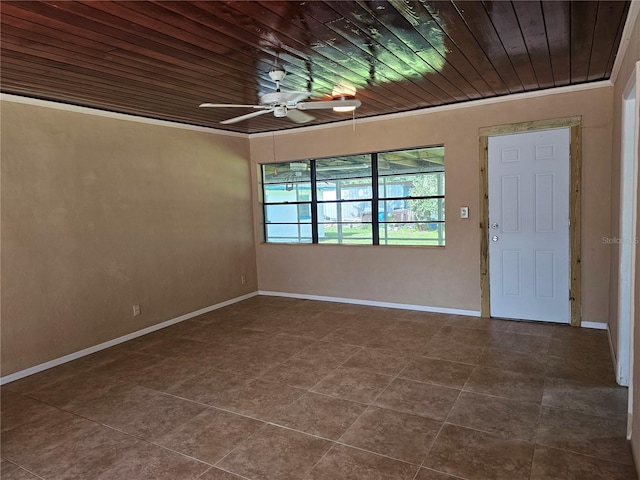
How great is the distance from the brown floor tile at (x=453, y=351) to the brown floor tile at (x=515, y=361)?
7 cm

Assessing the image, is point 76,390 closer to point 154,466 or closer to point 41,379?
point 41,379

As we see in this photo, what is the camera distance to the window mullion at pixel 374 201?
5.53m

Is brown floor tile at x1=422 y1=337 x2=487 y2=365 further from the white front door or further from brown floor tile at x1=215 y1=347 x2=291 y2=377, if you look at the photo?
brown floor tile at x1=215 y1=347 x2=291 y2=377

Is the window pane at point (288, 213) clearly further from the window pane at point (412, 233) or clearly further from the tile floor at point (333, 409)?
the tile floor at point (333, 409)

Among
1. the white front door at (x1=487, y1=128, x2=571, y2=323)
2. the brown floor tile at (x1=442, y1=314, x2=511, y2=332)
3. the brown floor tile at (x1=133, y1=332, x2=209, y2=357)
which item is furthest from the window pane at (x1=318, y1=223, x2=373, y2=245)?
the brown floor tile at (x1=133, y1=332, x2=209, y2=357)

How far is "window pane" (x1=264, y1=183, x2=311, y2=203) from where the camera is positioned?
6238mm

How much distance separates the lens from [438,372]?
345cm

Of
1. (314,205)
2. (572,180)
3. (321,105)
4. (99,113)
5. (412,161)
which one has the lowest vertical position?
(314,205)

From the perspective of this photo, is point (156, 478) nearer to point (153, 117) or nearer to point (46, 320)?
point (46, 320)

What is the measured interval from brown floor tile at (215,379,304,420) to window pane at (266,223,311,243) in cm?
316

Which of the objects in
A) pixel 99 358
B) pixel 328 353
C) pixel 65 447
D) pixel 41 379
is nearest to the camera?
pixel 65 447

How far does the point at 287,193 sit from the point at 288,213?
311mm

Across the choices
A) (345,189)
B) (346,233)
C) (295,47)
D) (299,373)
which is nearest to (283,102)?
(295,47)

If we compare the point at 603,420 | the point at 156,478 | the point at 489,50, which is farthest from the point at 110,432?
the point at 489,50
